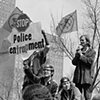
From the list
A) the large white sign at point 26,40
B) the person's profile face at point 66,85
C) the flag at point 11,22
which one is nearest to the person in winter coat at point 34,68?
the person's profile face at point 66,85

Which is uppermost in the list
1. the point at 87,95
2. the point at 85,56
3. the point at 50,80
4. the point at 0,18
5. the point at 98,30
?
the point at 0,18

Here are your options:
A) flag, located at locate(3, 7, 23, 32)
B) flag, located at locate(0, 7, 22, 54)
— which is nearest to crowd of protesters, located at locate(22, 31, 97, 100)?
flag, located at locate(0, 7, 22, 54)

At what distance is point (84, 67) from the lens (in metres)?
6.29

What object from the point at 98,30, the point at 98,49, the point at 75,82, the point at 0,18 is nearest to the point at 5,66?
the point at 75,82

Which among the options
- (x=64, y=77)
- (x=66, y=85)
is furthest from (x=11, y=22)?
(x=66, y=85)

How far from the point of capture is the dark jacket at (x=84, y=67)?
6.10 metres

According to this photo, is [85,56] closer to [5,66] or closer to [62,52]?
[5,66]

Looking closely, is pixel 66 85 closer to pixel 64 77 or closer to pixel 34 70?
pixel 64 77

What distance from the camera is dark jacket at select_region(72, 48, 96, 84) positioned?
6.10m

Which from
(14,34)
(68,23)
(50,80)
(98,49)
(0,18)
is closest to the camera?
(50,80)

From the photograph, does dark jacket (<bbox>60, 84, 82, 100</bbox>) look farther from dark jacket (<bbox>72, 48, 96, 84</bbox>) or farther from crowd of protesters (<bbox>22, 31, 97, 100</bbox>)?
dark jacket (<bbox>72, 48, 96, 84</bbox>)

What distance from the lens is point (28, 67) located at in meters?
5.63

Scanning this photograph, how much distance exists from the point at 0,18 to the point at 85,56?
2399 inches

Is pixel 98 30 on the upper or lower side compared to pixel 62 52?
upper
